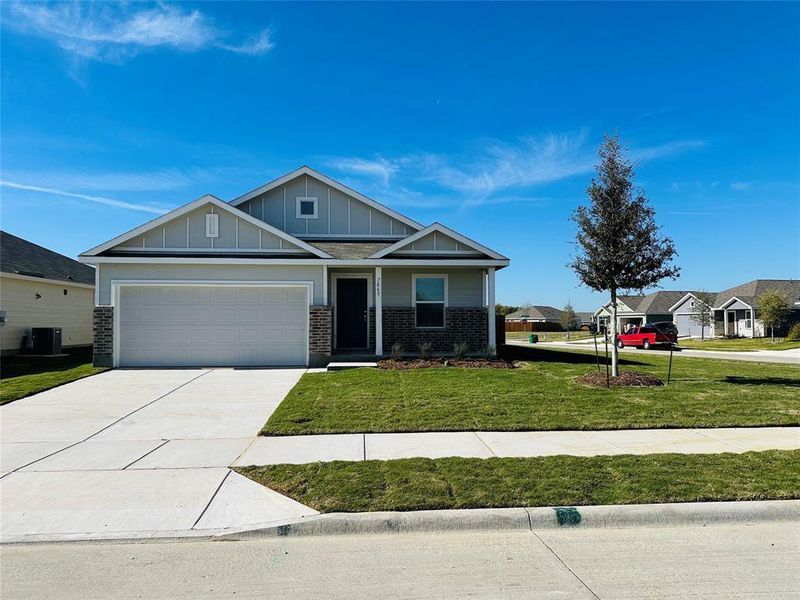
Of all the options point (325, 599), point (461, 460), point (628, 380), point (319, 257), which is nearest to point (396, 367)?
point (319, 257)

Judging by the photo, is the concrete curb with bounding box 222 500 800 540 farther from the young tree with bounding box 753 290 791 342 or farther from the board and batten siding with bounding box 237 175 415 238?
the young tree with bounding box 753 290 791 342

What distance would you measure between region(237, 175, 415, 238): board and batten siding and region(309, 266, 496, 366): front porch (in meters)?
2.32

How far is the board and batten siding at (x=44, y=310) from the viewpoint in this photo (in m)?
18.0

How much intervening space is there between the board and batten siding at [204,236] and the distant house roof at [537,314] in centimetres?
7319

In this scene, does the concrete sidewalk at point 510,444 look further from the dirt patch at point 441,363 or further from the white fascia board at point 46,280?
the white fascia board at point 46,280

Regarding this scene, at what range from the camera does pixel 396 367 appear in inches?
546

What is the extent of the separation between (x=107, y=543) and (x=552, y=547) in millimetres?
3704

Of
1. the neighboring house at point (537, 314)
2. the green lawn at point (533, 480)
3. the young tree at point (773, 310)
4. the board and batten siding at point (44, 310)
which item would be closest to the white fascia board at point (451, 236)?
the green lawn at point (533, 480)

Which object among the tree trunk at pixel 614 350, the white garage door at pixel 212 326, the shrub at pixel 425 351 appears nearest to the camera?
the tree trunk at pixel 614 350

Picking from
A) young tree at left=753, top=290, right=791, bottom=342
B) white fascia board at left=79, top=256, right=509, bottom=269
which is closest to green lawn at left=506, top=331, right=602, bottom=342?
young tree at left=753, top=290, right=791, bottom=342

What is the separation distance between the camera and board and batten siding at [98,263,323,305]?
1466cm

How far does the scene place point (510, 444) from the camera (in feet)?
23.3

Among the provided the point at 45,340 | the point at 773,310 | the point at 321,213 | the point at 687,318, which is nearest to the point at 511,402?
the point at 321,213

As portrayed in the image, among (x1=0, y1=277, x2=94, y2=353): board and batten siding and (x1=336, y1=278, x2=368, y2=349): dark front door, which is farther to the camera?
(x1=0, y1=277, x2=94, y2=353): board and batten siding
